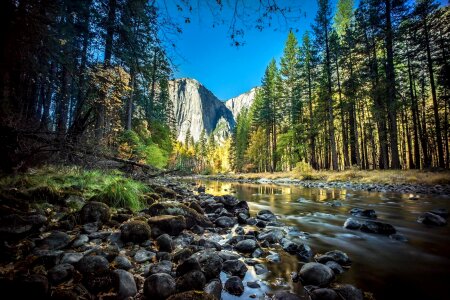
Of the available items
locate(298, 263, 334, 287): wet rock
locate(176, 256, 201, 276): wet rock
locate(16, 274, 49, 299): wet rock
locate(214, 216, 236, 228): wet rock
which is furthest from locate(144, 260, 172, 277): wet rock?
locate(214, 216, 236, 228): wet rock

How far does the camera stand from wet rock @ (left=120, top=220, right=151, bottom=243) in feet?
12.0

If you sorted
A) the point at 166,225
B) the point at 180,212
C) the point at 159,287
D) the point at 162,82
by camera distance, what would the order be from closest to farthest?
the point at 159,287 < the point at 166,225 < the point at 180,212 < the point at 162,82

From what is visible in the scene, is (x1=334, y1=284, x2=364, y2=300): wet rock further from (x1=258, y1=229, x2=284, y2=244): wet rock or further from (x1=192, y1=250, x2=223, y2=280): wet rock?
(x1=258, y1=229, x2=284, y2=244): wet rock

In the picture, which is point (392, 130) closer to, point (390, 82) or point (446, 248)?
point (390, 82)

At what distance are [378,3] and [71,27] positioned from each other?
68.7 ft

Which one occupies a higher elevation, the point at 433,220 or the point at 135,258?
the point at 433,220

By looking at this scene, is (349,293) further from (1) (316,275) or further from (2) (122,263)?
(2) (122,263)

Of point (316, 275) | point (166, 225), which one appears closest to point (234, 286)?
point (316, 275)

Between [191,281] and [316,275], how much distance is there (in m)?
1.43

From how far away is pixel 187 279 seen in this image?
239 cm

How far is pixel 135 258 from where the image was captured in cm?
309

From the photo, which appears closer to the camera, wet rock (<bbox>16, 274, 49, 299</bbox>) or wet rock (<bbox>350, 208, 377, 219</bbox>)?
wet rock (<bbox>16, 274, 49, 299</bbox>)

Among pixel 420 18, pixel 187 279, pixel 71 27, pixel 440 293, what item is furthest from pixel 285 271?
pixel 420 18

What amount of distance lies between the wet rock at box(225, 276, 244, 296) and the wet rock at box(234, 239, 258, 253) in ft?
3.68
